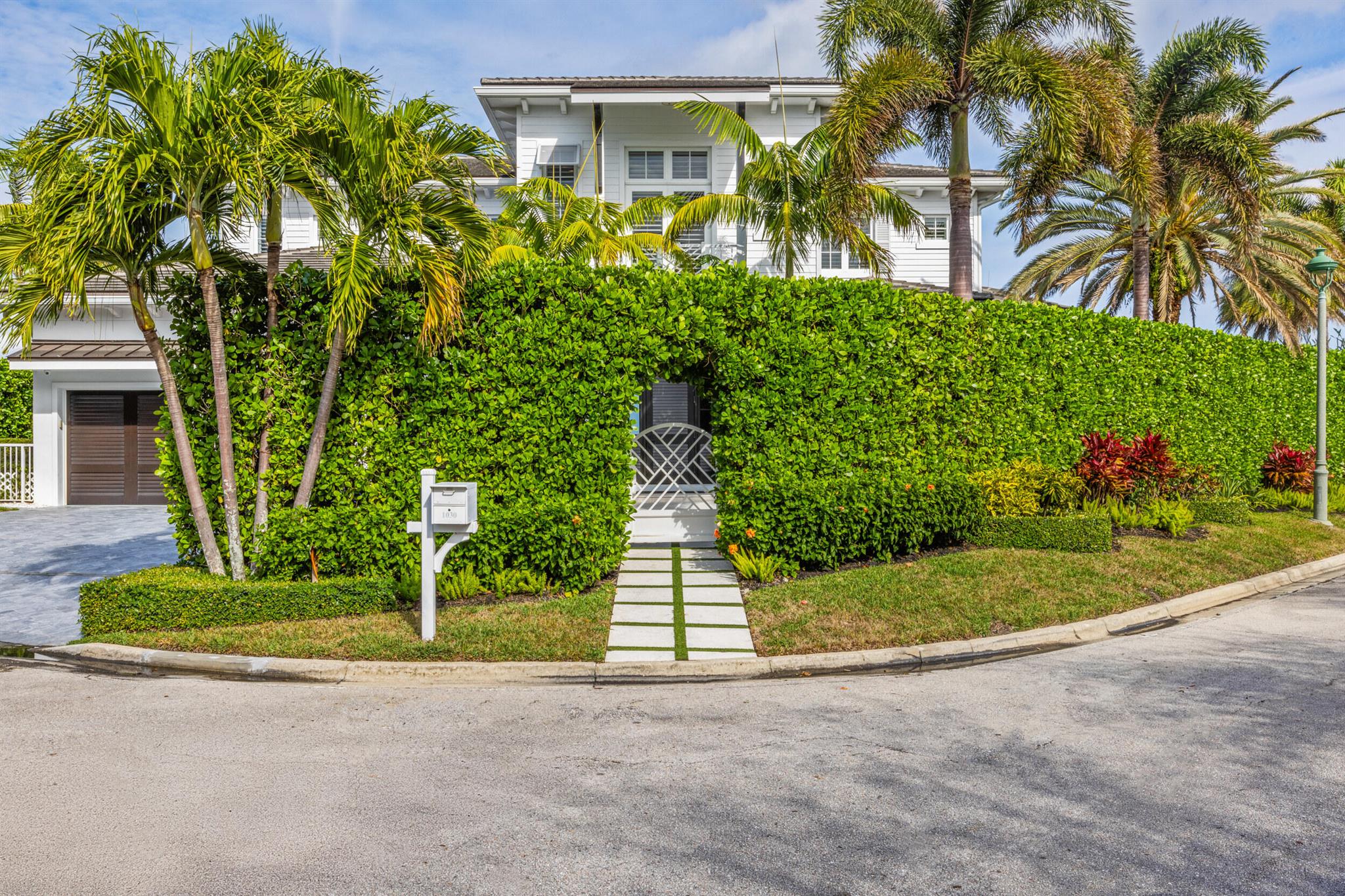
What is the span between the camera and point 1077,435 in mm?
12648

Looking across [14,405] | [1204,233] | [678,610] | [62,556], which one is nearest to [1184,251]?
[1204,233]

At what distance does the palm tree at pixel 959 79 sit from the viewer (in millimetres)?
13031

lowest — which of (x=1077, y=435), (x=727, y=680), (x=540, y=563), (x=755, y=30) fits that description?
(x=727, y=680)

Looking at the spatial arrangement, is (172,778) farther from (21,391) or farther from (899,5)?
(21,391)

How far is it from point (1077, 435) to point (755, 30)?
15.0 metres

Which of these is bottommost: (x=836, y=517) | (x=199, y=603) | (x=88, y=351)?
(x=199, y=603)

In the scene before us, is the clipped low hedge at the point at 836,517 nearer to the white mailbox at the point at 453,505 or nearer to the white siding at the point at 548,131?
the white mailbox at the point at 453,505

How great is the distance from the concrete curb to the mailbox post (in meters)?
0.54

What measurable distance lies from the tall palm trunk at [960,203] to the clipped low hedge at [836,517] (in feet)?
19.9

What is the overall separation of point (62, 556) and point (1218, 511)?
17.0 meters

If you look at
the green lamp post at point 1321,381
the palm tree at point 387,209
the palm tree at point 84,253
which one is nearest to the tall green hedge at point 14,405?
the palm tree at point 84,253

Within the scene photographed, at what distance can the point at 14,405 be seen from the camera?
1889 centimetres

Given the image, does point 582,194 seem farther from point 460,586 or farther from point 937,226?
point 460,586

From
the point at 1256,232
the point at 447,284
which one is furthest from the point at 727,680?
the point at 1256,232
